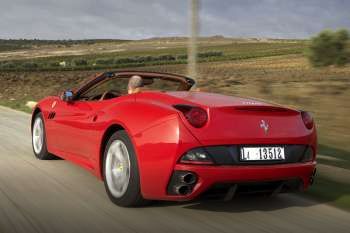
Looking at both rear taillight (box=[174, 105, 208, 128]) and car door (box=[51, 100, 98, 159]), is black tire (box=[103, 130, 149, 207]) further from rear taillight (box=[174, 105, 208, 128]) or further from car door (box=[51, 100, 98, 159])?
car door (box=[51, 100, 98, 159])

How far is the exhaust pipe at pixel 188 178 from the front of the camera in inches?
170

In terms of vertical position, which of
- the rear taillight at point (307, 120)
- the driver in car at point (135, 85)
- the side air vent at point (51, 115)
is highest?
the driver in car at point (135, 85)

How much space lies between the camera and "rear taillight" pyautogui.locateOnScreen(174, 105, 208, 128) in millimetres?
4363

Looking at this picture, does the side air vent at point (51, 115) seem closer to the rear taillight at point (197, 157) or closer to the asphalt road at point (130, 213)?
the asphalt road at point (130, 213)

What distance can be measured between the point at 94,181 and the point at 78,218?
1499mm

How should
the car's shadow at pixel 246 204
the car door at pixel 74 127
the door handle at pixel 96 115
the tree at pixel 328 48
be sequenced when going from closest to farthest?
the car's shadow at pixel 246 204 < the door handle at pixel 96 115 < the car door at pixel 74 127 < the tree at pixel 328 48

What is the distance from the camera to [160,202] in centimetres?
503

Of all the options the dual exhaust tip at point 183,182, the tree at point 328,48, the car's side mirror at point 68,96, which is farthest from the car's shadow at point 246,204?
the tree at point 328,48

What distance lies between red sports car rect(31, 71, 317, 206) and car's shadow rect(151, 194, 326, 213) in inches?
13.2

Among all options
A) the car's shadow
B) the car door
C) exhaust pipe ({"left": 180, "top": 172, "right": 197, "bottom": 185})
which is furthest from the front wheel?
exhaust pipe ({"left": 180, "top": 172, "right": 197, "bottom": 185})

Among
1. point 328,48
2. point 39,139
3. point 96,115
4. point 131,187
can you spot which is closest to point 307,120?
point 131,187

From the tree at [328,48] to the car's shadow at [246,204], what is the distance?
1536 cm

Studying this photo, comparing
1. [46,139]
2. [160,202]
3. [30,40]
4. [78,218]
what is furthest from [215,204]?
[30,40]

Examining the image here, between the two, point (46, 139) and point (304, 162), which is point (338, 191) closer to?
point (304, 162)
